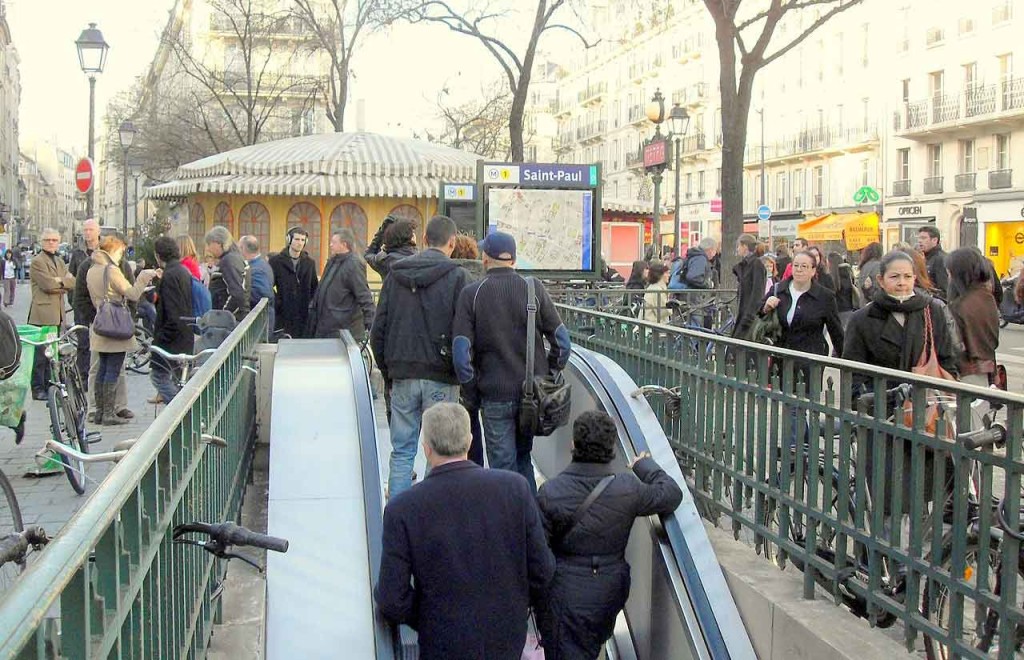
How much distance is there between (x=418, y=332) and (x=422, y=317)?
0.10 meters

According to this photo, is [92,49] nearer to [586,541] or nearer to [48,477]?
[48,477]

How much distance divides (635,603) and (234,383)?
2585 millimetres

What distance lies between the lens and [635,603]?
666 cm

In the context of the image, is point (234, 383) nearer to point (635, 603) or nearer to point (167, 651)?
point (635, 603)

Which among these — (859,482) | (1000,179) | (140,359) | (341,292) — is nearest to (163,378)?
(341,292)

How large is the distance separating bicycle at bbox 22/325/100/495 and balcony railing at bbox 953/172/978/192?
4374cm

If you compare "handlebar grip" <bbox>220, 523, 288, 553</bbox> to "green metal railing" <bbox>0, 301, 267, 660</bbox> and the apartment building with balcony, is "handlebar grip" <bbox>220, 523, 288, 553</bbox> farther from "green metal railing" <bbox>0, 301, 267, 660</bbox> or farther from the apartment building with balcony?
the apartment building with balcony

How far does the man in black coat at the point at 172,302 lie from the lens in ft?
34.2

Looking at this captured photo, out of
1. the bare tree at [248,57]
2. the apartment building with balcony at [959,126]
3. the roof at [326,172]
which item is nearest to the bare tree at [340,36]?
the bare tree at [248,57]

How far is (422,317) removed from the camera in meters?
6.86

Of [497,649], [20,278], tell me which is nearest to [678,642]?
[497,649]

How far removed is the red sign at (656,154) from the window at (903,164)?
3831cm

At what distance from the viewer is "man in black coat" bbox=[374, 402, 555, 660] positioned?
4629mm

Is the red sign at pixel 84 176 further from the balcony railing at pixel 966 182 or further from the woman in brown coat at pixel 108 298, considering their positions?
the balcony railing at pixel 966 182
